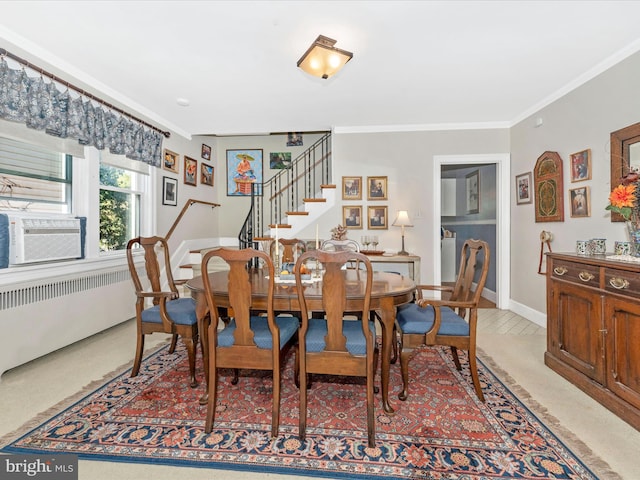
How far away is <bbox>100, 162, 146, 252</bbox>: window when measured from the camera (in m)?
3.58

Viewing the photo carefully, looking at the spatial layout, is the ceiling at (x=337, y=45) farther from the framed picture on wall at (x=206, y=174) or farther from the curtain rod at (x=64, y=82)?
the framed picture on wall at (x=206, y=174)

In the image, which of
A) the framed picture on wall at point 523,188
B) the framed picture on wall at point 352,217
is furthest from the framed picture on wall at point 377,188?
the framed picture on wall at point 523,188

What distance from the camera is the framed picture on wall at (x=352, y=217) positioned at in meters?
4.75

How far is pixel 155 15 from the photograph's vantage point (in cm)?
219

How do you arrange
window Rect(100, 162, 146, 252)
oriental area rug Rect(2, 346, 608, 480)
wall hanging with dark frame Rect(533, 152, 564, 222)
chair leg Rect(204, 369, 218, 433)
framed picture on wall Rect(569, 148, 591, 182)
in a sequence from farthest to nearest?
window Rect(100, 162, 146, 252) → wall hanging with dark frame Rect(533, 152, 564, 222) → framed picture on wall Rect(569, 148, 591, 182) → chair leg Rect(204, 369, 218, 433) → oriental area rug Rect(2, 346, 608, 480)

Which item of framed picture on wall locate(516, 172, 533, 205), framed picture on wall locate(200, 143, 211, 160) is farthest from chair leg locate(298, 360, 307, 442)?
framed picture on wall locate(200, 143, 211, 160)

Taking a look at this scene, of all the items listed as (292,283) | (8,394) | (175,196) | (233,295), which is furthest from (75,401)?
(175,196)

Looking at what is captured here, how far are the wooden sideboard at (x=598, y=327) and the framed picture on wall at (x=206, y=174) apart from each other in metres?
5.31

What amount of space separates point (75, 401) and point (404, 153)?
448cm

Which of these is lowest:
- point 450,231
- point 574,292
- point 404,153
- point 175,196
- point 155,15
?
point 574,292

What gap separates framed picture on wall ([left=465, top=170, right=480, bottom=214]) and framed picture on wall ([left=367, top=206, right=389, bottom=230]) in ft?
6.22

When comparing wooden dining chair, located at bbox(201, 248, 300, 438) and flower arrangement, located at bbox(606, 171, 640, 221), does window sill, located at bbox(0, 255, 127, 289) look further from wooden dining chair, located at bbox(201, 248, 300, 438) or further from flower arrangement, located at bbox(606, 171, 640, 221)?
flower arrangement, located at bbox(606, 171, 640, 221)

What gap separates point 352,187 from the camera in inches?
187

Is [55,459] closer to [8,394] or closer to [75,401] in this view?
[75,401]
